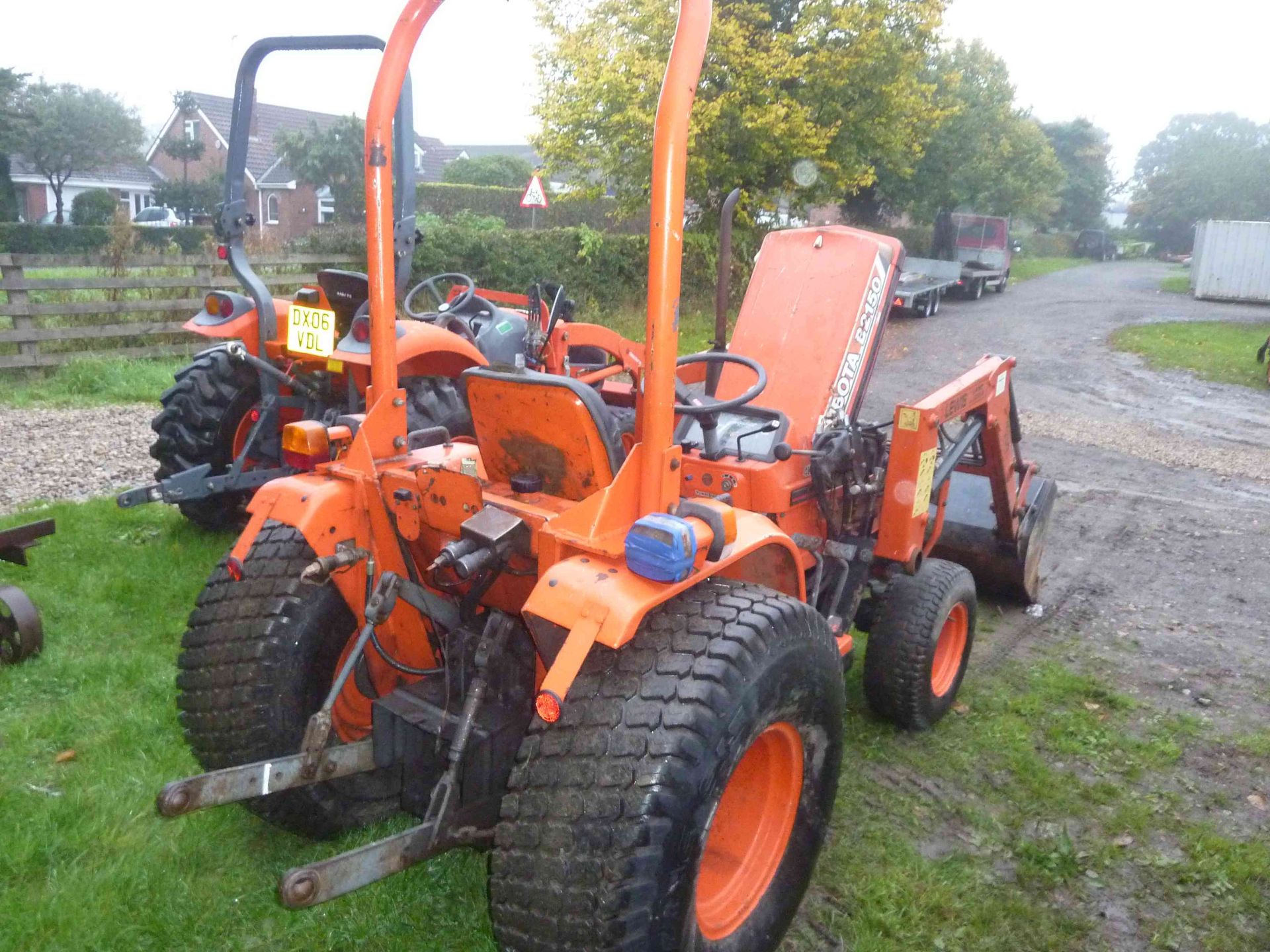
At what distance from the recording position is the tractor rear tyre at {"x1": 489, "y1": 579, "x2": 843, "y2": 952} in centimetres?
185

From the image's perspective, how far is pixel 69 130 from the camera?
30750 mm

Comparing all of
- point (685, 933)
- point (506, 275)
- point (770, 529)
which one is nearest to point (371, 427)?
point (770, 529)

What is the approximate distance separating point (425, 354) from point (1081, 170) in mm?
57018

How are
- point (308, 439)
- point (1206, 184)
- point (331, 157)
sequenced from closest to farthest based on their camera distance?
1. point (308, 439)
2. point (331, 157)
3. point (1206, 184)

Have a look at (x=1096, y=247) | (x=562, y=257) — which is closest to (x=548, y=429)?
(x=562, y=257)

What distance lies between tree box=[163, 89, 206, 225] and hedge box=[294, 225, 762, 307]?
76.9 ft

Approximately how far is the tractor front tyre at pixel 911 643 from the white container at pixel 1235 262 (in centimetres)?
2402

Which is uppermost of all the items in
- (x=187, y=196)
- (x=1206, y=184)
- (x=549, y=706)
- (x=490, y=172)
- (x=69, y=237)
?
(x=1206, y=184)

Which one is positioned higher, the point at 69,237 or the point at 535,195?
the point at 535,195

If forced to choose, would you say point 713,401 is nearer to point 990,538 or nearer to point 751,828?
point 751,828

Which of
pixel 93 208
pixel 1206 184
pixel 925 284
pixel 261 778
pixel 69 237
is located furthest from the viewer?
pixel 1206 184

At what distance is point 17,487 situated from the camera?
623 centimetres

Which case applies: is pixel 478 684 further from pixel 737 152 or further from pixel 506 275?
pixel 737 152

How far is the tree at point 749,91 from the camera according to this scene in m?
14.2
